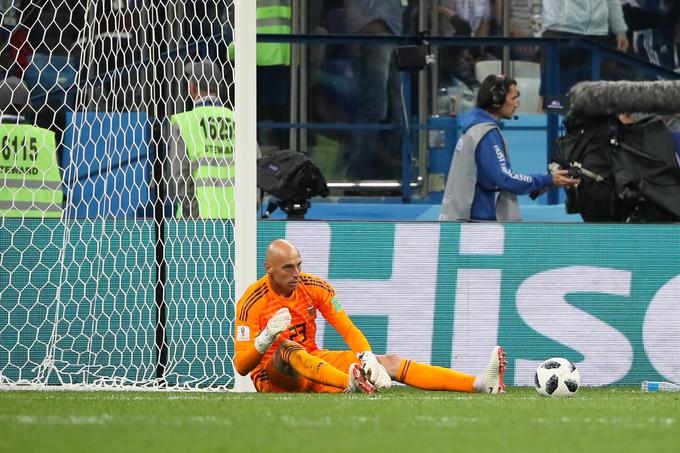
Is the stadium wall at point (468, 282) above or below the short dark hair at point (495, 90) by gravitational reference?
below

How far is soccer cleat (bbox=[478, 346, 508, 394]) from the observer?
8.15 meters

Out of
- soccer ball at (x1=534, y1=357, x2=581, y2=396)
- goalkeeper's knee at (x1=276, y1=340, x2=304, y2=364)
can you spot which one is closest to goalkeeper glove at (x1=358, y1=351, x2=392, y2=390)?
goalkeeper's knee at (x1=276, y1=340, x2=304, y2=364)

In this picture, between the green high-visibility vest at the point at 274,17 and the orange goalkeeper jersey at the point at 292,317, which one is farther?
the green high-visibility vest at the point at 274,17

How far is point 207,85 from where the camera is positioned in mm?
9547

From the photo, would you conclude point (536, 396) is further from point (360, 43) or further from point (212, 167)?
point (360, 43)

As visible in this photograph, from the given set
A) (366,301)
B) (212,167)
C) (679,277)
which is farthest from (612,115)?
(212,167)

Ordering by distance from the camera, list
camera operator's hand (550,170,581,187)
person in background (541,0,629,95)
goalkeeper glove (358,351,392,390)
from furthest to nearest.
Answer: person in background (541,0,629,95) → camera operator's hand (550,170,581,187) → goalkeeper glove (358,351,392,390)

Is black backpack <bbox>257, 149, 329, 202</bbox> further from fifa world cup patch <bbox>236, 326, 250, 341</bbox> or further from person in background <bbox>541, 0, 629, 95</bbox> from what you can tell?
person in background <bbox>541, 0, 629, 95</bbox>

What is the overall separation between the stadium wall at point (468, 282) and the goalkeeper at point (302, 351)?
2.65 feet

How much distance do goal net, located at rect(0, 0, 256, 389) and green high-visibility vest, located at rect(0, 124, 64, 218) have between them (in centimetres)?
1

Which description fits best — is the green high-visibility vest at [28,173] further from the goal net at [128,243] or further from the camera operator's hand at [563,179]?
the camera operator's hand at [563,179]

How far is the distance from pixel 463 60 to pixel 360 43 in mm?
1443

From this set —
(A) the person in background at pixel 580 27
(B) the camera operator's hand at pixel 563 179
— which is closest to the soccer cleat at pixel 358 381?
(B) the camera operator's hand at pixel 563 179

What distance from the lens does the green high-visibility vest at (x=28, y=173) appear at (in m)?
9.45
